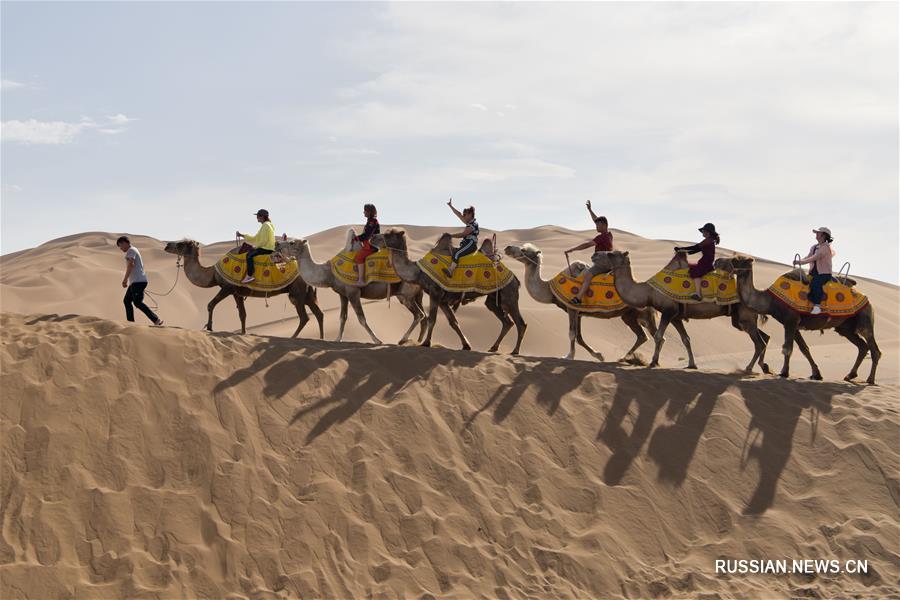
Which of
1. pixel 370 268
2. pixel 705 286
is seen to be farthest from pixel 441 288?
pixel 705 286

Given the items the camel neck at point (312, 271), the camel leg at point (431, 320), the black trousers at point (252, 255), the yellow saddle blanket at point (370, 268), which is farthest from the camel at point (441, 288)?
the black trousers at point (252, 255)

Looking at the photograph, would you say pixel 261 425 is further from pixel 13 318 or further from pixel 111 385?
pixel 13 318

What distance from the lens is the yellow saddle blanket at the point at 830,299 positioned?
14414mm

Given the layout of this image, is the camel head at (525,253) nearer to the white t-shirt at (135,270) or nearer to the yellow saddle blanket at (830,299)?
the yellow saddle blanket at (830,299)

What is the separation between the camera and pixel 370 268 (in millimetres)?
15312

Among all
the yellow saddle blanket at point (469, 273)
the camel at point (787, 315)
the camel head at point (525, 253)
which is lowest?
the camel at point (787, 315)

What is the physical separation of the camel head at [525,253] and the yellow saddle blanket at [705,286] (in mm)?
2073

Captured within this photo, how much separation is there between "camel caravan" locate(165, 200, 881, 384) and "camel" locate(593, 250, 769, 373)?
0.7 inches

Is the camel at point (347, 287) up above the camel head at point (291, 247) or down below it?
below

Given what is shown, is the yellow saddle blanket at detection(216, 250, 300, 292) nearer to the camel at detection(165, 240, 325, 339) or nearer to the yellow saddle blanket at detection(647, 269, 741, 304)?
the camel at detection(165, 240, 325, 339)

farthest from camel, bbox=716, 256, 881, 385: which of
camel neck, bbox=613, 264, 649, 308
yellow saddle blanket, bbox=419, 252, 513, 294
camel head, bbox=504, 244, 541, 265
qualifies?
yellow saddle blanket, bbox=419, 252, 513, 294

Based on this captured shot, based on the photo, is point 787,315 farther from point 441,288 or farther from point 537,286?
point 441,288

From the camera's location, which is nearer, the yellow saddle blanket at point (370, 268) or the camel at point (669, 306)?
the camel at point (669, 306)

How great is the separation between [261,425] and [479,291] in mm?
5172
